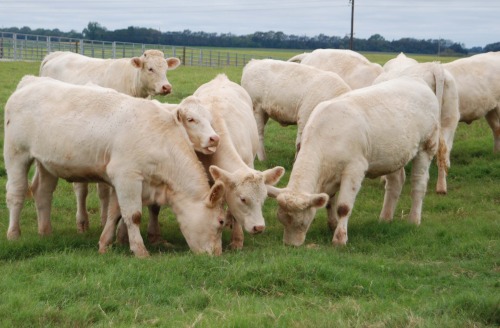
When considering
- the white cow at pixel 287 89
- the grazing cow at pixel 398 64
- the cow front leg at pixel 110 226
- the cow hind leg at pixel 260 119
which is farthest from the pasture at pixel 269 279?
the cow hind leg at pixel 260 119

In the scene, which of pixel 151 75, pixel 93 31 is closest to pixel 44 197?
pixel 151 75

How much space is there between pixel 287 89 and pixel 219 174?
610 cm

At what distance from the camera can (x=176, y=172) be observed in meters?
8.79

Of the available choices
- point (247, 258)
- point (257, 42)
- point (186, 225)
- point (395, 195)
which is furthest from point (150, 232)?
point (257, 42)

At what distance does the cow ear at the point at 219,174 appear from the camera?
8.64 meters

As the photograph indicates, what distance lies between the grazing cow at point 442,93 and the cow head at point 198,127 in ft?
14.0

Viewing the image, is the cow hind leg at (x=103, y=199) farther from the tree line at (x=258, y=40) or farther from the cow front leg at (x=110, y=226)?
the tree line at (x=258, y=40)

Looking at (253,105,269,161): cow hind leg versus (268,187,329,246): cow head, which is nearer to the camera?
(268,187,329,246): cow head

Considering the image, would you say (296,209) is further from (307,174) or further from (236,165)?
(236,165)

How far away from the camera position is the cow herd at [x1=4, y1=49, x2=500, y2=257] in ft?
28.6

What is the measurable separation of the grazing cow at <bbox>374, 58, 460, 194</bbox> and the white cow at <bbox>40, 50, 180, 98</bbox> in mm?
3708

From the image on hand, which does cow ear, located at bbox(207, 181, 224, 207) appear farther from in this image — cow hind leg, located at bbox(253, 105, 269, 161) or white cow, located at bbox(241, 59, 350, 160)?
cow hind leg, located at bbox(253, 105, 269, 161)

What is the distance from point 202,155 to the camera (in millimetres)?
9516

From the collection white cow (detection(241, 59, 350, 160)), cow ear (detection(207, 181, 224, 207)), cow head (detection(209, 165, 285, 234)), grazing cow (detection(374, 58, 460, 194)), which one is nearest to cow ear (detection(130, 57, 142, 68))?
white cow (detection(241, 59, 350, 160))
